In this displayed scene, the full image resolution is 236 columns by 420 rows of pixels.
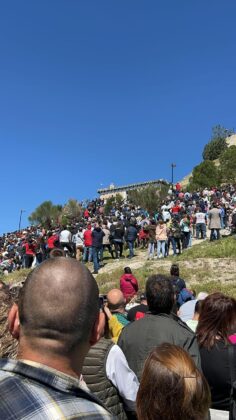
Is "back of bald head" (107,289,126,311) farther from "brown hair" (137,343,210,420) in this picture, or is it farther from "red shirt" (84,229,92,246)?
"red shirt" (84,229,92,246)

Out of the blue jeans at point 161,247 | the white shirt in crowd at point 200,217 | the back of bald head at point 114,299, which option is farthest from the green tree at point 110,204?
the back of bald head at point 114,299

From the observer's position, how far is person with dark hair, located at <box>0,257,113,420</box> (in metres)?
1.23

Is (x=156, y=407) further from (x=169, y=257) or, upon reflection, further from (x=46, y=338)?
(x=169, y=257)

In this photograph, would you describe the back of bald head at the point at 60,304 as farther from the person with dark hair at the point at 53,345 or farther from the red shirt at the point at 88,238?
the red shirt at the point at 88,238

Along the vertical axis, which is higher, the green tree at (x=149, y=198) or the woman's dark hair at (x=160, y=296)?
the green tree at (x=149, y=198)

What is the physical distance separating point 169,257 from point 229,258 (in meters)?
2.63

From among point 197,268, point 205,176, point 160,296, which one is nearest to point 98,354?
point 160,296

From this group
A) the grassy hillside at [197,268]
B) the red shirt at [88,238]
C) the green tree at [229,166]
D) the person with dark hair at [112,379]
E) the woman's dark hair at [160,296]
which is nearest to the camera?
the person with dark hair at [112,379]

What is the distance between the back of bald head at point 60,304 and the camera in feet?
4.63

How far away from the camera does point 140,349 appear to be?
348 centimetres

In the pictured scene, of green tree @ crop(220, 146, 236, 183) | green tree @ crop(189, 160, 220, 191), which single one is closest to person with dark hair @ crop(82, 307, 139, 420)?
green tree @ crop(220, 146, 236, 183)

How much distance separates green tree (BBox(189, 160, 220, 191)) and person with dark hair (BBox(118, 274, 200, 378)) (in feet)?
191

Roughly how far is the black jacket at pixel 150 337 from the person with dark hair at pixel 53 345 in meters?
2.00

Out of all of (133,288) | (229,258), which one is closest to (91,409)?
(133,288)
